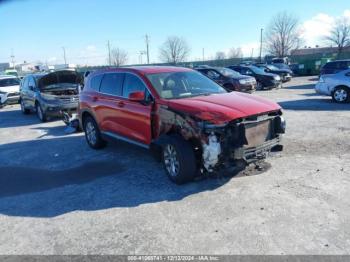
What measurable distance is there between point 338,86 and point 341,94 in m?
0.36

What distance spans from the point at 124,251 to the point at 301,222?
6.84ft

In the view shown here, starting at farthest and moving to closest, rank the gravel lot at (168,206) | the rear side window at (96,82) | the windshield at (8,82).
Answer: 1. the windshield at (8,82)
2. the rear side window at (96,82)
3. the gravel lot at (168,206)

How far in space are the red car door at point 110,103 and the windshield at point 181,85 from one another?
0.97 metres

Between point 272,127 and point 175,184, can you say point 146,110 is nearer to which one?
point 175,184

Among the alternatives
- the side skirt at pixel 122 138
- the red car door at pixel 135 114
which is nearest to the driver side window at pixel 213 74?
the side skirt at pixel 122 138

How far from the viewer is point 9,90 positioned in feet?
67.1

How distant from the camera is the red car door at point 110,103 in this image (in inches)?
270

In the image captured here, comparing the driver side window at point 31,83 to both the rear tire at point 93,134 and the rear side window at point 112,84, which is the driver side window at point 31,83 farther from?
the rear side window at point 112,84

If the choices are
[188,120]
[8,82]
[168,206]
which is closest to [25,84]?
[8,82]

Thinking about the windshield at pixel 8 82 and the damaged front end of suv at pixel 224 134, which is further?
the windshield at pixel 8 82

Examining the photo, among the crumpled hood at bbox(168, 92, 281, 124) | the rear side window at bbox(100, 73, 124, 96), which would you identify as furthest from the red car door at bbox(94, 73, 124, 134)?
the crumpled hood at bbox(168, 92, 281, 124)

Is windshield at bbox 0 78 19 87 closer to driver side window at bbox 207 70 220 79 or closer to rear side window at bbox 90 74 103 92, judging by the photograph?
driver side window at bbox 207 70 220 79

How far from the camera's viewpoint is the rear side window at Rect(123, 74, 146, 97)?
20.4 ft

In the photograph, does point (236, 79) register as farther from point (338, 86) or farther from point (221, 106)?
point (221, 106)
